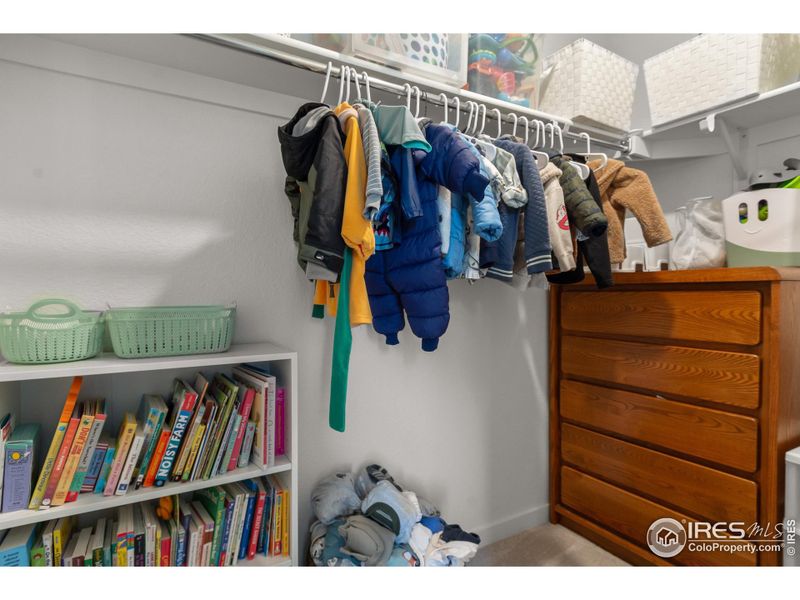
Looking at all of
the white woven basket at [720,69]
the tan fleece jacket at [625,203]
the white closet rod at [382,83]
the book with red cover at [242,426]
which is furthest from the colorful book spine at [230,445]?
the white woven basket at [720,69]

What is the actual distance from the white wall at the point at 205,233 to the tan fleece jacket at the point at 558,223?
1.95ft

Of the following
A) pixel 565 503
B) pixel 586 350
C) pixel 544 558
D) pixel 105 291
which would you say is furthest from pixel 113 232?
pixel 565 503

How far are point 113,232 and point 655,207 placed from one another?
1729mm

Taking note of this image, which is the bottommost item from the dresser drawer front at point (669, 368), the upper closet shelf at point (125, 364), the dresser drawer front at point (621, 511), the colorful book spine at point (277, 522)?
the dresser drawer front at point (621, 511)

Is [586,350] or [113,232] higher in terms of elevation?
[113,232]

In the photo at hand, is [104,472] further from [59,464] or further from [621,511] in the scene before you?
[621,511]

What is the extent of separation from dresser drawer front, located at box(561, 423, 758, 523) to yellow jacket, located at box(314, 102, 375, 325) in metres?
1.34

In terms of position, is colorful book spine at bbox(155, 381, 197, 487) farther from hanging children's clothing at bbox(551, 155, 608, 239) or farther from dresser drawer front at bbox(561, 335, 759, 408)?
dresser drawer front at bbox(561, 335, 759, 408)

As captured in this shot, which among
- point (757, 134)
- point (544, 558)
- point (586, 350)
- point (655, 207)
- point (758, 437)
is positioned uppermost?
point (757, 134)

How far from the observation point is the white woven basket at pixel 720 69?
4.94 ft

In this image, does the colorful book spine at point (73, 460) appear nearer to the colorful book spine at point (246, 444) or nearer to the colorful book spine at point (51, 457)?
the colorful book spine at point (51, 457)
